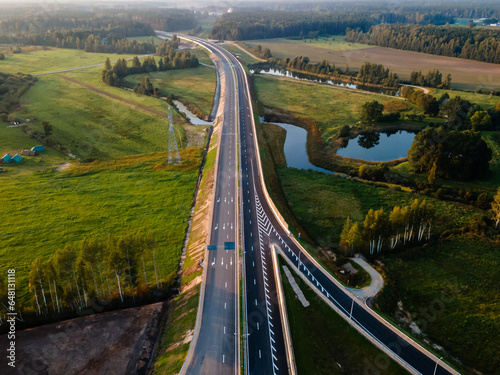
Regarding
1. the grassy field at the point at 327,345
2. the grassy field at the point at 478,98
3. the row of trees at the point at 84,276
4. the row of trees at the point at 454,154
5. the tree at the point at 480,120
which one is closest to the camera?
the grassy field at the point at 327,345

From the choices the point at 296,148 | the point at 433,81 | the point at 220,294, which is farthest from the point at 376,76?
the point at 220,294

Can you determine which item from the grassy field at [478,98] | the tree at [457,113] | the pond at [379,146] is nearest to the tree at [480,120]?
the tree at [457,113]

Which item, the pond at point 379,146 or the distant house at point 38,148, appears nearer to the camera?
the distant house at point 38,148

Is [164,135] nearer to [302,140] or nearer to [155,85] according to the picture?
[302,140]

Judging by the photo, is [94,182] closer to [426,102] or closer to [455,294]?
[455,294]

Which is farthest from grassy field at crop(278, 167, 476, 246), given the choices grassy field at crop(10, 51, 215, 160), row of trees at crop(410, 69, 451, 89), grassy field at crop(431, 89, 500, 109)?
row of trees at crop(410, 69, 451, 89)

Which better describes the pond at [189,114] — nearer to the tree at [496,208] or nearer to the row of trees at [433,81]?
the tree at [496,208]
